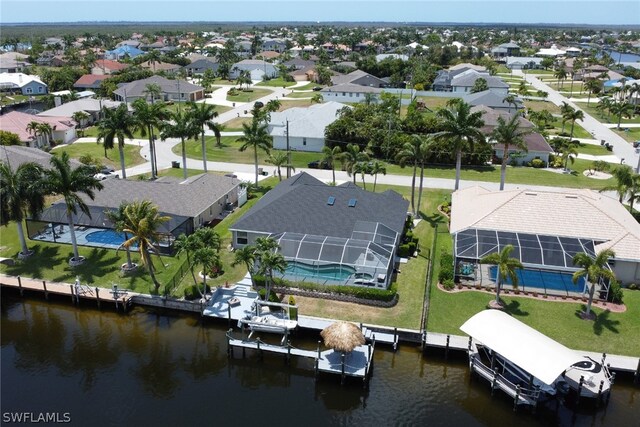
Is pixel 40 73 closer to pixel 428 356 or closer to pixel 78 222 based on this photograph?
pixel 78 222

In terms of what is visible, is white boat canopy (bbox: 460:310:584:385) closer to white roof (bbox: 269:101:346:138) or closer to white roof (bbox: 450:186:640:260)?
white roof (bbox: 450:186:640:260)

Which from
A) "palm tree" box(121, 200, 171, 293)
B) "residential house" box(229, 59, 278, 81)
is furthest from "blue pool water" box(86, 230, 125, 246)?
"residential house" box(229, 59, 278, 81)

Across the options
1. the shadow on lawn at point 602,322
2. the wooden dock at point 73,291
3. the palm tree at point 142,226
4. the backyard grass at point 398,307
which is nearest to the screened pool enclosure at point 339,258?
the backyard grass at point 398,307

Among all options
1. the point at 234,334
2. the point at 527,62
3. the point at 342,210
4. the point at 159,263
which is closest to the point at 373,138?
the point at 342,210

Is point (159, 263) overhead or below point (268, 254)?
below

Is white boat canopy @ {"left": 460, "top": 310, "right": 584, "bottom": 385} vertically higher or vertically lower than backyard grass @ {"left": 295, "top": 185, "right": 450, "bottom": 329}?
higher
